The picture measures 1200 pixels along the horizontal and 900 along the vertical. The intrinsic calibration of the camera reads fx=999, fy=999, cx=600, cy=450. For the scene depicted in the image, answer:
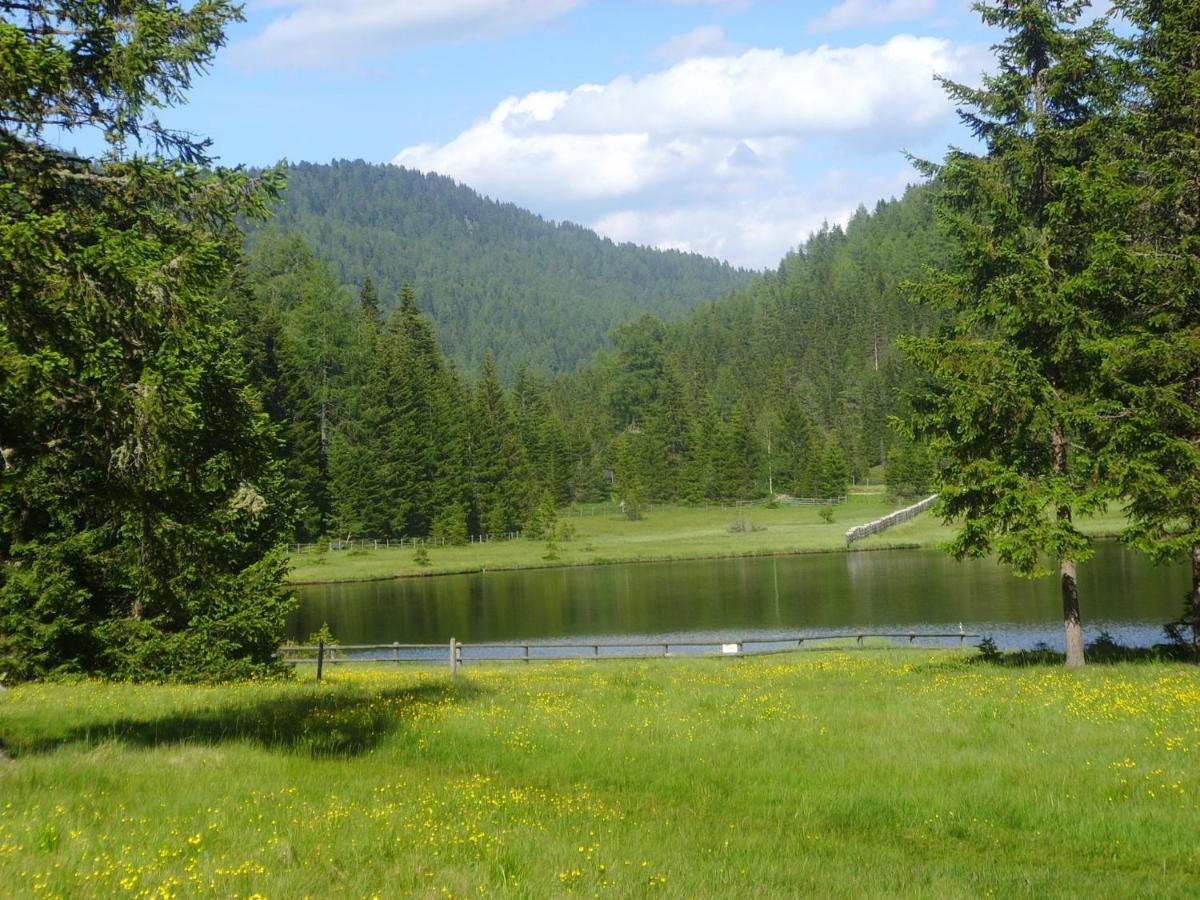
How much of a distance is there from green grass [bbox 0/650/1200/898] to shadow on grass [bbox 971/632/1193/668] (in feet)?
7.12

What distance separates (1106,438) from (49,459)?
20.5 metres

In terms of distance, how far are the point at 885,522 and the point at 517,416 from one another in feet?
174

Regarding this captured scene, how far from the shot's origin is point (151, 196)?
13211mm

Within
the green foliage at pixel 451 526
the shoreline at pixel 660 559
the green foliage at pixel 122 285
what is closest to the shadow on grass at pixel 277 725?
the green foliage at pixel 122 285

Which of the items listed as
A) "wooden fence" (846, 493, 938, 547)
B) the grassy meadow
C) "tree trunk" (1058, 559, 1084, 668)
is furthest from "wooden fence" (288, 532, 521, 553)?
"tree trunk" (1058, 559, 1084, 668)

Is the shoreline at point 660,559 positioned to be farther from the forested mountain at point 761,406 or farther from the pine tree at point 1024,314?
the pine tree at point 1024,314

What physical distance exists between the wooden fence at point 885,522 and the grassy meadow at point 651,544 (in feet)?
4.10

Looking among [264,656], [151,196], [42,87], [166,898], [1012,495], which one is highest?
[42,87]

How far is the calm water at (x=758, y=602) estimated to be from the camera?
152ft

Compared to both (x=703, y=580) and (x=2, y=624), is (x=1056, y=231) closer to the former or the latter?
(x=2, y=624)

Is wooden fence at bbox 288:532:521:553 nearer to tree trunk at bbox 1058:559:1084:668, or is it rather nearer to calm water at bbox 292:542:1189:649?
calm water at bbox 292:542:1189:649

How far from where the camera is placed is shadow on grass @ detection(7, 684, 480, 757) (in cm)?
1495

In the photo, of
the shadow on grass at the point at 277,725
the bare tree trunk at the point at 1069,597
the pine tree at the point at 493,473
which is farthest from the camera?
the pine tree at the point at 493,473

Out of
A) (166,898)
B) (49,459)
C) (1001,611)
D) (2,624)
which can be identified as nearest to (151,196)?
(49,459)
